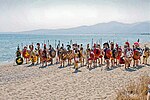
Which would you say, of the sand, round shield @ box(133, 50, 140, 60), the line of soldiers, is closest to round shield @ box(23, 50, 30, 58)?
Result: the line of soldiers

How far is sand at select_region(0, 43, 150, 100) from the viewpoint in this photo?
9.93 metres

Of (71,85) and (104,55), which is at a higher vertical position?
(104,55)

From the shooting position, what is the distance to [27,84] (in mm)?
12703

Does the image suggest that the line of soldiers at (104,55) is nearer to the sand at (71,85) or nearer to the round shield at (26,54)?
the sand at (71,85)

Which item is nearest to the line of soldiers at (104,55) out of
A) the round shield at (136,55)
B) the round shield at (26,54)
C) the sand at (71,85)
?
the round shield at (136,55)

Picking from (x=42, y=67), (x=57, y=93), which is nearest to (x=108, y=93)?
(x=57, y=93)

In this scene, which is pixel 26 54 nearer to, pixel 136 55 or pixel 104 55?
pixel 104 55

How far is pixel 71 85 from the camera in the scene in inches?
467

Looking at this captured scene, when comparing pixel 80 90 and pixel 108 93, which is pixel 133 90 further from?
pixel 80 90

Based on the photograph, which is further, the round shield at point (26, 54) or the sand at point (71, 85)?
the round shield at point (26, 54)

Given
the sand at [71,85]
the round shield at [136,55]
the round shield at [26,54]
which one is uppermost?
the round shield at [136,55]

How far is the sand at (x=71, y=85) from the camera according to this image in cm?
993

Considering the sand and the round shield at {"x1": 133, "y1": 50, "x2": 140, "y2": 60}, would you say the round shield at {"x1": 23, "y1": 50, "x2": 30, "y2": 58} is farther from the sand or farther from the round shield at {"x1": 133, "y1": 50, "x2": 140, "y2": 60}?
the round shield at {"x1": 133, "y1": 50, "x2": 140, "y2": 60}

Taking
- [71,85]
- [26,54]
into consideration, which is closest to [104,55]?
[71,85]
